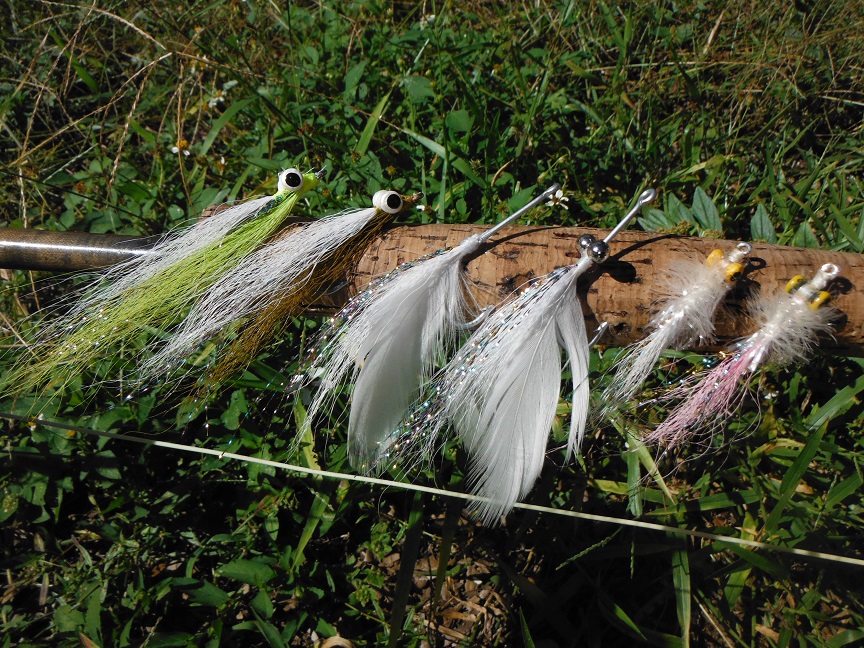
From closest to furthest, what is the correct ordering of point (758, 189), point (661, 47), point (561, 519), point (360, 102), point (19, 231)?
1. point (19, 231)
2. point (561, 519)
3. point (758, 189)
4. point (360, 102)
5. point (661, 47)

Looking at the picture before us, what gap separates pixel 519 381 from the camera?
1.19 meters

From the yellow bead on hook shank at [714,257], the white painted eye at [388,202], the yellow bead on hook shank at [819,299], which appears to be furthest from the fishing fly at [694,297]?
the white painted eye at [388,202]

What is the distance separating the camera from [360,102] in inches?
83.9

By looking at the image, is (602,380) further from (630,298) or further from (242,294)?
(242,294)

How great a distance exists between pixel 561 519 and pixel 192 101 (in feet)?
6.82

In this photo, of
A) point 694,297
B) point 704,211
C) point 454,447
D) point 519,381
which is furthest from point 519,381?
point 704,211

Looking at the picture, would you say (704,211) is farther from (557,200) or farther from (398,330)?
Answer: (398,330)

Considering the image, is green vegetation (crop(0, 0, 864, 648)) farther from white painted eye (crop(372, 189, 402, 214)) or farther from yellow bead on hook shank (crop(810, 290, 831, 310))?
white painted eye (crop(372, 189, 402, 214))

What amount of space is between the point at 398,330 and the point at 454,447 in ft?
1.80

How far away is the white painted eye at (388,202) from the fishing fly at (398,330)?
0.13 meters

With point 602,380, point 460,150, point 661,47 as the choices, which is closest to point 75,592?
point 602,380

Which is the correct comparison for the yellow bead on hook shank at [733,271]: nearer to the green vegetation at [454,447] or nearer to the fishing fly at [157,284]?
the green vegetation at [454,447]

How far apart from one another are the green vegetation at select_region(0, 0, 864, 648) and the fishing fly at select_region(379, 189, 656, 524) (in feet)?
1.20

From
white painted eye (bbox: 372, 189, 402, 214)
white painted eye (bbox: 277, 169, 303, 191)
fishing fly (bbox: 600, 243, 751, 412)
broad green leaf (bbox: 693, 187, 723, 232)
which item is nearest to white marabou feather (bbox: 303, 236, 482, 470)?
white painted eye (bbox: 372, 189, 402, 214)
